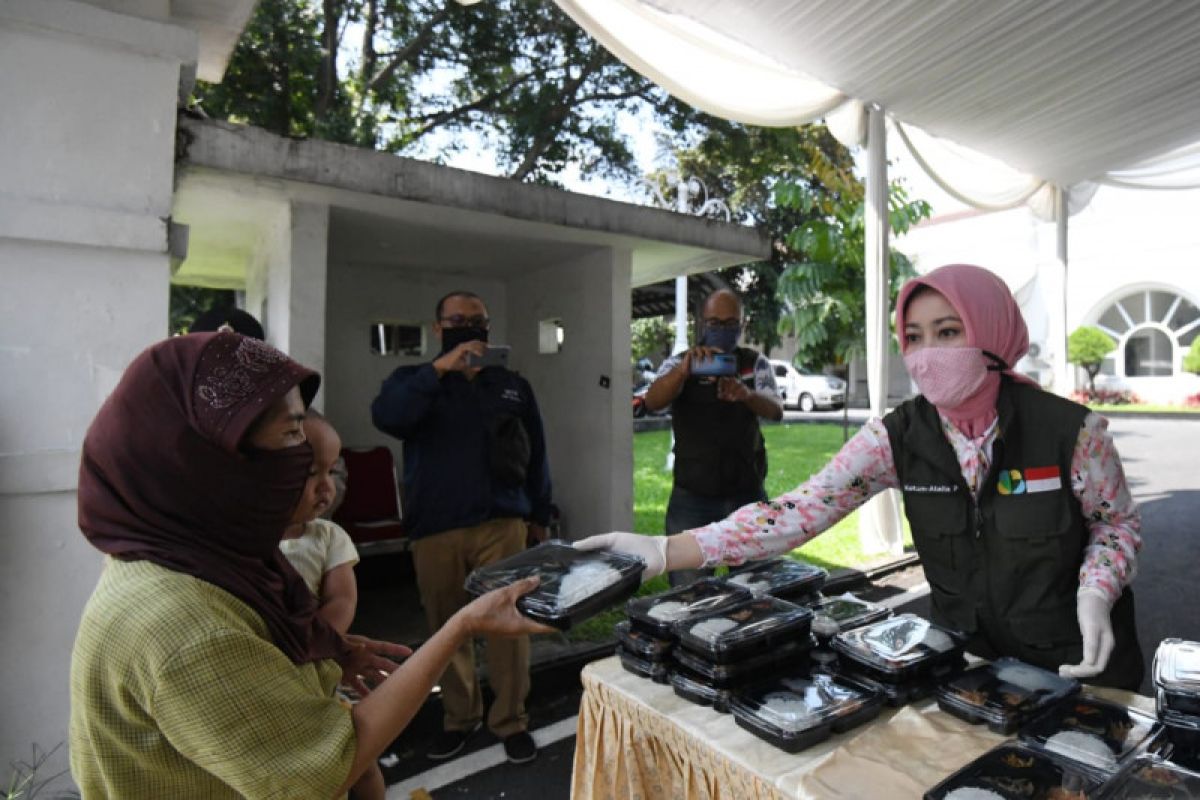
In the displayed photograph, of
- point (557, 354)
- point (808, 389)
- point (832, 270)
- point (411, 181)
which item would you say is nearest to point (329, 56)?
point (557, 354)

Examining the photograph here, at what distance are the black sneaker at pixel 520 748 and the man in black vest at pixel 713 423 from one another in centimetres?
113

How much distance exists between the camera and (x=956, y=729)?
4.74ft

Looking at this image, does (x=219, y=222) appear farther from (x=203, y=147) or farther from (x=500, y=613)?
(x=500, y=613)

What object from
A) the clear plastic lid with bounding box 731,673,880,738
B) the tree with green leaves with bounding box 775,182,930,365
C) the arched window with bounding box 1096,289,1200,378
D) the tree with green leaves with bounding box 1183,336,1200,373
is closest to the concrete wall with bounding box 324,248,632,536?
the tree with green leaves with bounding box 775,182,930,365

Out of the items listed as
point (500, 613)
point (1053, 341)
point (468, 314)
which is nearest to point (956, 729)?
point (500, 613)

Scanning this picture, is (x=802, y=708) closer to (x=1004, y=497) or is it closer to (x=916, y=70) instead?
(x=1004, y=497)

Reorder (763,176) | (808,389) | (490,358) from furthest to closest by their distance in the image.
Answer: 1. (808,389)
2. (763,176)
3. (490,358)

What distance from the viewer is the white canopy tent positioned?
443 centimetres

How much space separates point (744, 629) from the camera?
1.58m

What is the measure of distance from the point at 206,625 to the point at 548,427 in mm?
5124

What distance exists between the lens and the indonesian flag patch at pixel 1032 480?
178cm

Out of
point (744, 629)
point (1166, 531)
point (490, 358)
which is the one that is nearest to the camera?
point (744, 629)

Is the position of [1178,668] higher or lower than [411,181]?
lower

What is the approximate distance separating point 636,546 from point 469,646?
1817 mm
